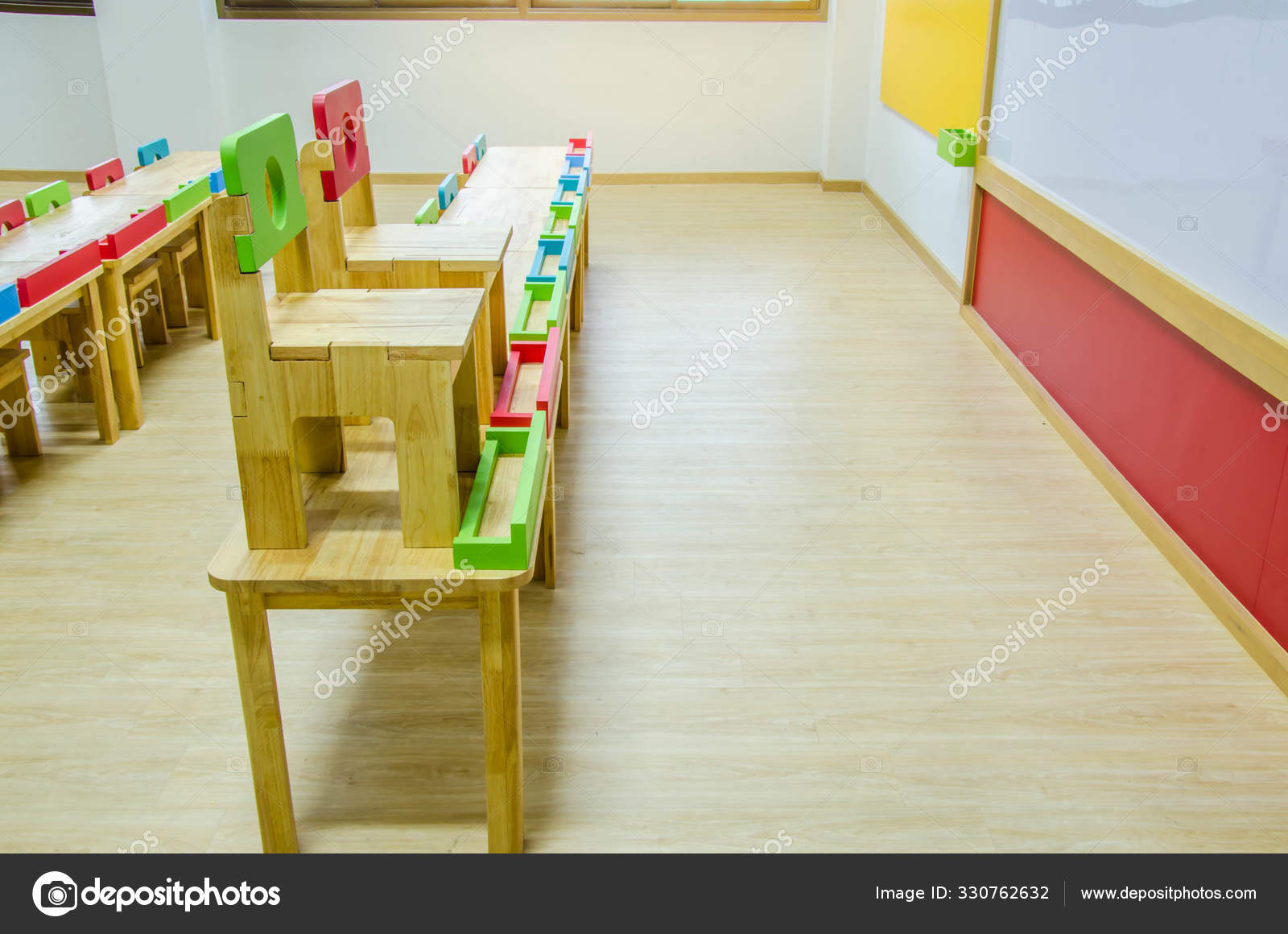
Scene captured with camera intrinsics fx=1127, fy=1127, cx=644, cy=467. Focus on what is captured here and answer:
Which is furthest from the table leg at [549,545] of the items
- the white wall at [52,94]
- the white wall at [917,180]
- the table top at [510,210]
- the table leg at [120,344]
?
the white wall at [52,94]

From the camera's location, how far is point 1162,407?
3098mm

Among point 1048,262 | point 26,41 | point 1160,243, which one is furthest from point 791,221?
point 26,41

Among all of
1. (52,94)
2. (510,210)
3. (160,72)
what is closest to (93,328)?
(510,210)

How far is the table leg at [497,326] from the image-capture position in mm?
2588

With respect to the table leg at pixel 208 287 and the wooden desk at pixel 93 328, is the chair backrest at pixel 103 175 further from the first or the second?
the wooden desk at pixel 93 328

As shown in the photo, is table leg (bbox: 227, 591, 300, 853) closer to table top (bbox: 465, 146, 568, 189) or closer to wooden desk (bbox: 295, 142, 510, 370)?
wooden desk (bbox: 295, 142, 510, 370)

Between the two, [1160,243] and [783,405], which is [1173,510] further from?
[783,405]

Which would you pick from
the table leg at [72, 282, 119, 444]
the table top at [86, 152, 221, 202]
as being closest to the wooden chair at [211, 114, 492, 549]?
the table leg at [72, 282, 119, 444]

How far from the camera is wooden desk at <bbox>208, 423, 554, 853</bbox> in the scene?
1.79 meters

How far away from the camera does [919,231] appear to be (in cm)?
578

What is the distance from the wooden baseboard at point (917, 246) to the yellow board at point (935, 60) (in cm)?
57

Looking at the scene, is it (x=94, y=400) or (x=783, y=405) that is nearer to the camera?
(x=94, y=400)

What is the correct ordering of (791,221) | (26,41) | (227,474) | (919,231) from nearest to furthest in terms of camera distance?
(227,474) < (919,231) < (791,221) < (26,41)

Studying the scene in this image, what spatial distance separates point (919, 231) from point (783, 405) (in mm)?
2221
